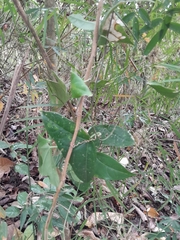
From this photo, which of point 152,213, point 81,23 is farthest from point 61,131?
point 152,213

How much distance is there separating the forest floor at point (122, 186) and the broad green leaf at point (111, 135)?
0.84 ft

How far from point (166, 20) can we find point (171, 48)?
49 centimetres

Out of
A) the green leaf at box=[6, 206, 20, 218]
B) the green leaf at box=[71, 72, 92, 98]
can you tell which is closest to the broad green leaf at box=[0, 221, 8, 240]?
the green leaf at box=[6, 206, 20, 218]

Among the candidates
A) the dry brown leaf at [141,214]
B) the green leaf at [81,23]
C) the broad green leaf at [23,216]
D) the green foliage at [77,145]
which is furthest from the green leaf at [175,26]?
the dry brown leaf at [141,214]

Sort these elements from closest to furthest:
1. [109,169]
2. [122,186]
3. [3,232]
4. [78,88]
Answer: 1. [78,88]
2. [109,169]
3. [3,232]
4. [122,186]

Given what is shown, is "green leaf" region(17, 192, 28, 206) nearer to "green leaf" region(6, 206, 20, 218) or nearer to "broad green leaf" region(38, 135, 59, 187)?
"green leaf" region(6, 206, 20, 218)

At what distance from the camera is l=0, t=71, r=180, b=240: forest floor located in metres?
0.80

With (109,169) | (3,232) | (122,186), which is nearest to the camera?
(109,169)

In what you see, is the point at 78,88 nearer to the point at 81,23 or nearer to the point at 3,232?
the point at 81,23

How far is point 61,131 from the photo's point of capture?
1.32ft

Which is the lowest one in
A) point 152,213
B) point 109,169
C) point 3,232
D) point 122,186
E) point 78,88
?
point 152,213

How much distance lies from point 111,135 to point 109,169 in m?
0.06

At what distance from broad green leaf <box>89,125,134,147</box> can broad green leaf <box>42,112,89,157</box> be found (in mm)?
51

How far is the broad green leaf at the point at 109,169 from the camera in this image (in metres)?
0.41
